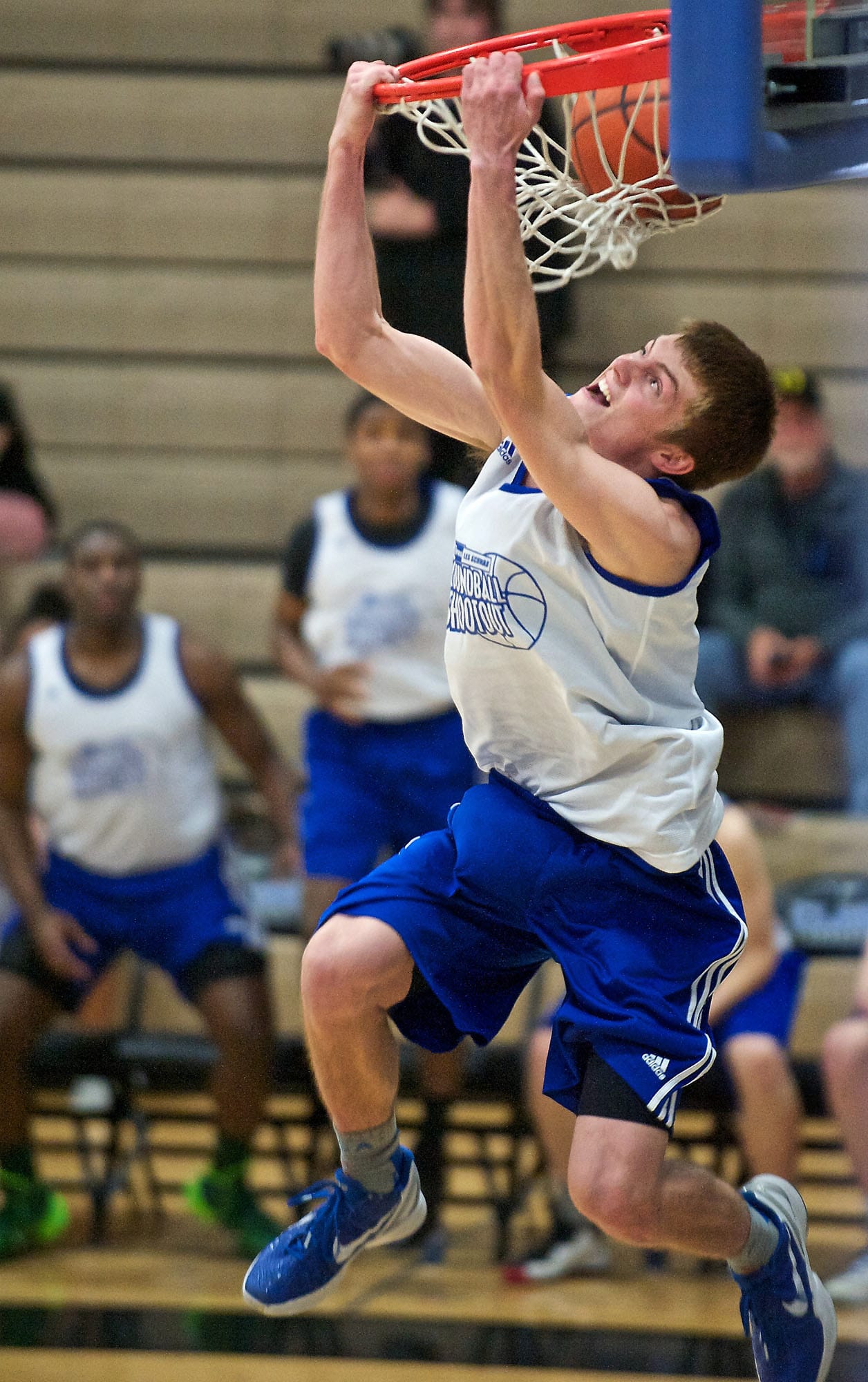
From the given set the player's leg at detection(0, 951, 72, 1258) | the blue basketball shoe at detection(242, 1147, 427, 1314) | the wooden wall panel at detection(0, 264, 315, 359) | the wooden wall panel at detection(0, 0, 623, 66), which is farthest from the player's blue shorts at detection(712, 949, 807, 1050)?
the wooden wall panel at detection(0, 0, 623, 66)

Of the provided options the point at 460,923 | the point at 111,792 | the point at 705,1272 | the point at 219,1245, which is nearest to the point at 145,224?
the point at 111,792

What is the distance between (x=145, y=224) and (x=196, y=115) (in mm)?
474

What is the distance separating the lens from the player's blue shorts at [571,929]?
9.14 feet

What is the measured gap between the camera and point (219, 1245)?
5152mm

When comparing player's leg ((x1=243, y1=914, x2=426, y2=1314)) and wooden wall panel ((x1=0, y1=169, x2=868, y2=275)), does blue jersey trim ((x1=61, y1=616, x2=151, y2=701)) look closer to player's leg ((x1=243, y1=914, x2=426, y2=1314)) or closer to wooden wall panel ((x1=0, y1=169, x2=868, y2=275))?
player's leg ((x1=243, y1=914, x2=426, y2=1314))

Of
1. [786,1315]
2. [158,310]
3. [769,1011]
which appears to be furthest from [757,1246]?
[158,310]

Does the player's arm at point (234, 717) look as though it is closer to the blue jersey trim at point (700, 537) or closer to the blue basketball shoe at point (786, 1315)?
the blue basketball shoe at point (786, 1315)

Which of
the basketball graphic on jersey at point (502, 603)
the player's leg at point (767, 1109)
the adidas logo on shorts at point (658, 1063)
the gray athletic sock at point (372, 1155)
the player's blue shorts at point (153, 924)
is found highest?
the basketball graphic on jersey at point (502, 603)

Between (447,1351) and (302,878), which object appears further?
(302,878)

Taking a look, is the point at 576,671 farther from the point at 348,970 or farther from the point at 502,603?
the point at 348,970

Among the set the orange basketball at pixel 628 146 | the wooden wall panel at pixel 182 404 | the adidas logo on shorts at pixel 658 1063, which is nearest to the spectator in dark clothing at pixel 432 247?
the wooden wall panel at pixel 182 404

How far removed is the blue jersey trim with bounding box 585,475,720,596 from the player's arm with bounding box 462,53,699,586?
0.04 metres

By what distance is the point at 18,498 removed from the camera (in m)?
6.32

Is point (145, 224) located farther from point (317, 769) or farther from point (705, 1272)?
point (705, 1272)
